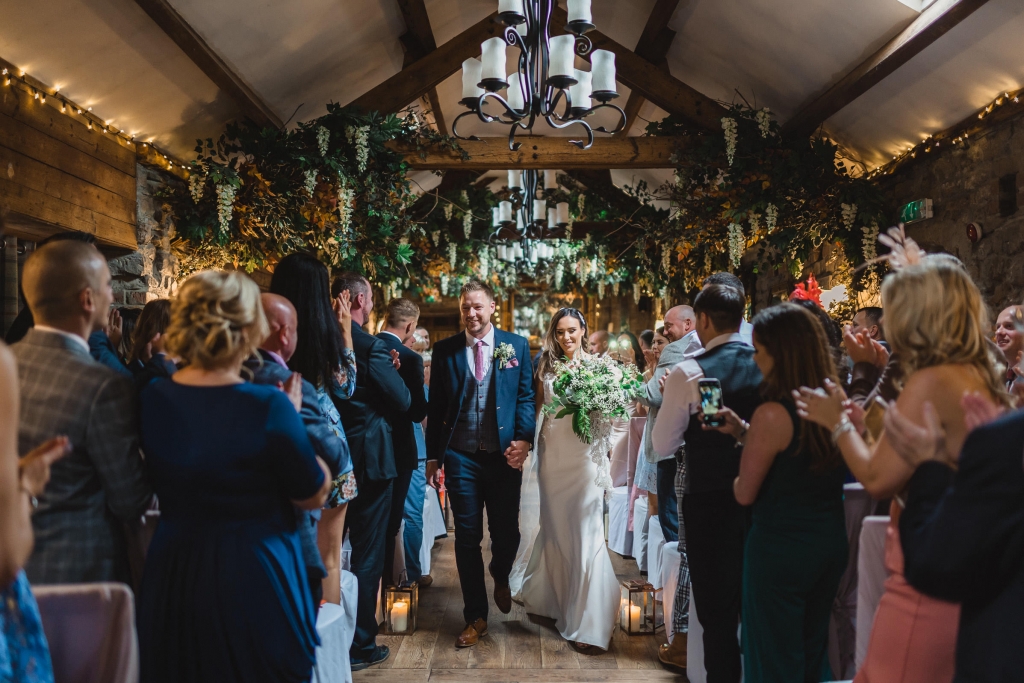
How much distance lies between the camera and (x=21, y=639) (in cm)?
135

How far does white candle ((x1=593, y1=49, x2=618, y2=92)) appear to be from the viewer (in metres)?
4.13

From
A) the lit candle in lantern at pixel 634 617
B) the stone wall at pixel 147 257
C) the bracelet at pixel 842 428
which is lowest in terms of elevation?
the lit candle in lantern at pixel 634 617

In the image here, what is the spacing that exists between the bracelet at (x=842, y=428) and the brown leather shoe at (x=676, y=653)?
1.83m

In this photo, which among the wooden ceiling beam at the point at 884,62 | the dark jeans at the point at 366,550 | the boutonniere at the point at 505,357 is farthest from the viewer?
the wooden ceiling beam at the point at 884,62

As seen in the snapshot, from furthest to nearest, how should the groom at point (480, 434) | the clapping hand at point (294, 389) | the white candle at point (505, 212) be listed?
the white candle at point (505, 212), the groom at point (480, 434), the clapping hand at point (294, 389)

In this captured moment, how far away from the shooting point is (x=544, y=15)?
12.6 ft

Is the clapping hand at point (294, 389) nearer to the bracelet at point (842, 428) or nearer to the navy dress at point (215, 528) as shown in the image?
the navy dress at point (215, 528)

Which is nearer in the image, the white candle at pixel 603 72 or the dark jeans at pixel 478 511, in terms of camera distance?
the dark jeans at pixel 478 511

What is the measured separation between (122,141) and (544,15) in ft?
10.3

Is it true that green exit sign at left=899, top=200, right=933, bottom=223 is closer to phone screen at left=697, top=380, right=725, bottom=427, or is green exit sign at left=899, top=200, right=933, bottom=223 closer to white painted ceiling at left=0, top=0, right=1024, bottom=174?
white painted ceiling at left=0, top=0, right=1024, bottom=174

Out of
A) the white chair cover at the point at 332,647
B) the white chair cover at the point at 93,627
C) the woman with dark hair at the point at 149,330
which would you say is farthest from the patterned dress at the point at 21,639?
the woman with dark hair at the point at 149,330

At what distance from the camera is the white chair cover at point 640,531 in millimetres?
4648

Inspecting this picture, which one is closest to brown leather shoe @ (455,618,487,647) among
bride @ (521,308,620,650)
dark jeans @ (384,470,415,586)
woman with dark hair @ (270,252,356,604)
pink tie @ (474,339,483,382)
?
bride @ (521,308,620,650)

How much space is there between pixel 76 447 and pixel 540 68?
3.19 metres
